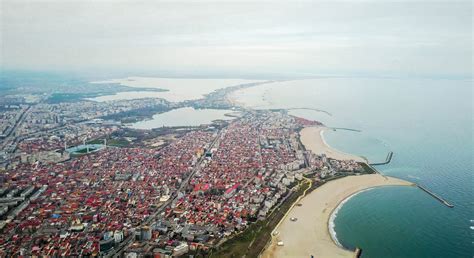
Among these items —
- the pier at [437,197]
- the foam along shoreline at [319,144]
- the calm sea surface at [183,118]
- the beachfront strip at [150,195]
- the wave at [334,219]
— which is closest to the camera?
the beachfront strip at [150,195]

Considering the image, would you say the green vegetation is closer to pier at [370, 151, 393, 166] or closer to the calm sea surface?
pier at [370, 151, 393, 166]

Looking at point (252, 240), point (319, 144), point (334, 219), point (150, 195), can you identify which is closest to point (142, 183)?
point (150, 195)

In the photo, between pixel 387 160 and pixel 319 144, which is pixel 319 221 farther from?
pixel 319 144

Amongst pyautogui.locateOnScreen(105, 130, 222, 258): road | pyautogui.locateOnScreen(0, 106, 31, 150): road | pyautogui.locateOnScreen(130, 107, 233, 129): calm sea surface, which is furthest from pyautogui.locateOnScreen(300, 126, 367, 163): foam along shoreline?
pyautogui.locateOnScreen(0, 106, 31, 150): road

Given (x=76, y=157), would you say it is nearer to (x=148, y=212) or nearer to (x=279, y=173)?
(x=148, y=212)

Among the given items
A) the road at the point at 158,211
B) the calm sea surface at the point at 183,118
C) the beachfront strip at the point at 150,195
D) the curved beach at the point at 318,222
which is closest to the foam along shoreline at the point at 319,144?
the beachfront strip at the point at 150,195

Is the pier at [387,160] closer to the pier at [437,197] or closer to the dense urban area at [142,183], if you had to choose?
the dense urban area at [142,183]

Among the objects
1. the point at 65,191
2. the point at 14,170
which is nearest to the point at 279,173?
the point at 65,191

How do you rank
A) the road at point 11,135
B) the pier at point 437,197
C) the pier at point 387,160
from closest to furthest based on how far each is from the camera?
the pier at point 437,197 < the pier at point 387,160 < the road at point 11,135
